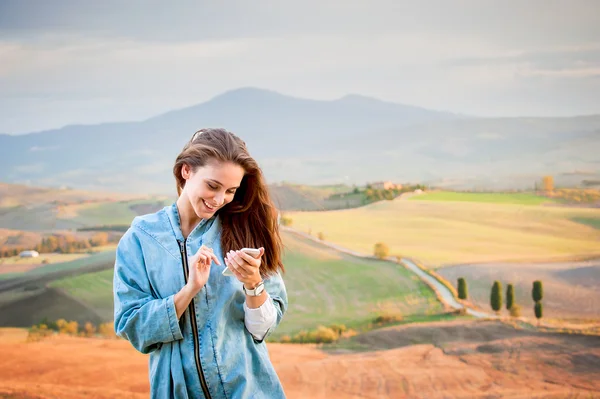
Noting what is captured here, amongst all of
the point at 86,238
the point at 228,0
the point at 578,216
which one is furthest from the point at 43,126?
the point at 578,216

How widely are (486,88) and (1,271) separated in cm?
418

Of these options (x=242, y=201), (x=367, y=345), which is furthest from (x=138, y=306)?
(x=367, y=345)

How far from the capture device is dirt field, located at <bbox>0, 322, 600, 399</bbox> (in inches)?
224

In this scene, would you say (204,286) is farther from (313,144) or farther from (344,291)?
(313,144)

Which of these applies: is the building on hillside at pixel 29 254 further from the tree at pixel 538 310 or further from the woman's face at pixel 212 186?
the woman's face at pixel 212 186

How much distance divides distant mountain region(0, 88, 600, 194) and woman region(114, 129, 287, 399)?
15.2 ft

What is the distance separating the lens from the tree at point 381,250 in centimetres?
659

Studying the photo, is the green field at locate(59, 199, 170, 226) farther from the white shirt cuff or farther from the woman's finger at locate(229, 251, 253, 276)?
the woman's finger at locate(229, 251, 253, 276)

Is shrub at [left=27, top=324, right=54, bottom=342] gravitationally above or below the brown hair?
below

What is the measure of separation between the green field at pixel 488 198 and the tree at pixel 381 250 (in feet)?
1.70

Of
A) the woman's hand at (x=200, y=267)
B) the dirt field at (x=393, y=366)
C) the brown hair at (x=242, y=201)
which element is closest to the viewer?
the woman's hand at (x=200, y=267)

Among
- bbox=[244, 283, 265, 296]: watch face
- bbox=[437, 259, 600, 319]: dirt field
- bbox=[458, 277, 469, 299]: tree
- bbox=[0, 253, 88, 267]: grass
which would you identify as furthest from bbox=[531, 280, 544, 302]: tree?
bbox=[244, 283, 265, 296]: watch face

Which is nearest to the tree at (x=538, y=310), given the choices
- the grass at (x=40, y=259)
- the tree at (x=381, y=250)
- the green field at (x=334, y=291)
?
the green field at (x=334, y=291)

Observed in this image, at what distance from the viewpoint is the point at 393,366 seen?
5973 mm
